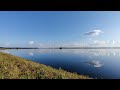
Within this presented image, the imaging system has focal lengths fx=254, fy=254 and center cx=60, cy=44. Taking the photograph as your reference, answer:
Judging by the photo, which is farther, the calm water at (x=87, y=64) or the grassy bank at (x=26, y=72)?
the calm water at (x=87, y=64)

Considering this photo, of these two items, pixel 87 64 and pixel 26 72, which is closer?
pixel 26 72

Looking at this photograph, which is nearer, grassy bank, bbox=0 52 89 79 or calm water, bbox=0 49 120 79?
grassy bank, bbox=0 52 89 79
